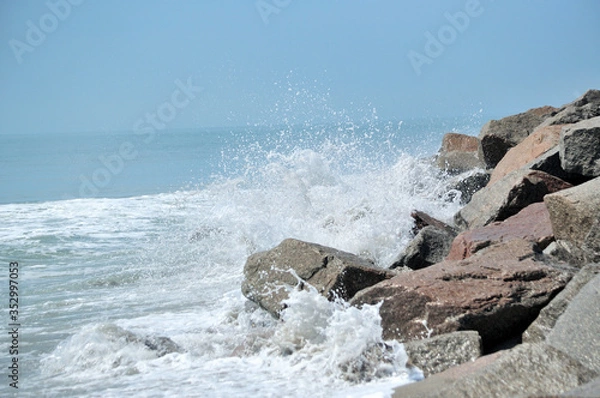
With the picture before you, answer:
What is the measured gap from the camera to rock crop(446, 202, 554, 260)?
534 centimetres

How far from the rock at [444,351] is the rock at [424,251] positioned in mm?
2306

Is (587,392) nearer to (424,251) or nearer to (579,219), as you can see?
(579,219)

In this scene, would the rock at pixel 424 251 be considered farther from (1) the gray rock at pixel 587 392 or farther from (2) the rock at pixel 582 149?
(1) the gray rock at pixel 587 392

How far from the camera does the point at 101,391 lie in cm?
432

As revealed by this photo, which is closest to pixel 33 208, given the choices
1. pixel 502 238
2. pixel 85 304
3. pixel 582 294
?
pixel 85 304

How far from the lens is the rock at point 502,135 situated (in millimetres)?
9742

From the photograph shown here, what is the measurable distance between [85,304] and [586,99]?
22.3 feet

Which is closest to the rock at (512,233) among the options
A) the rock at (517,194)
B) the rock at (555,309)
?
the rock at (517,194)

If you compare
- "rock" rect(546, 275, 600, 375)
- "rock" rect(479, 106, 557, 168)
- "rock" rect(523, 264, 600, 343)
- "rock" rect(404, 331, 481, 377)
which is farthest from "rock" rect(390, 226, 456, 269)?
"rock" rect(479, 106, 557, 168)

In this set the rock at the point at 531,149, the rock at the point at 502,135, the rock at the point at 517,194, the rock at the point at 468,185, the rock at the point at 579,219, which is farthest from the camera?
the rock at the point at 502,135

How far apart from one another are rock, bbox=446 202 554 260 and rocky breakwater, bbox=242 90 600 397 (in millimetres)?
10

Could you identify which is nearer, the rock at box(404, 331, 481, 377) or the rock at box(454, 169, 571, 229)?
the rock at box(404, 331, 481, 377)

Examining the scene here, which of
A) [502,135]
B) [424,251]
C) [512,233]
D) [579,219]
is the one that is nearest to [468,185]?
[502,135]

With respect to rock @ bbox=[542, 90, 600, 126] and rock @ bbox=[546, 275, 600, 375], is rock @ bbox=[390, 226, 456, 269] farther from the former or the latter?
rock @ bbox=[542, 90, 600, 126]
